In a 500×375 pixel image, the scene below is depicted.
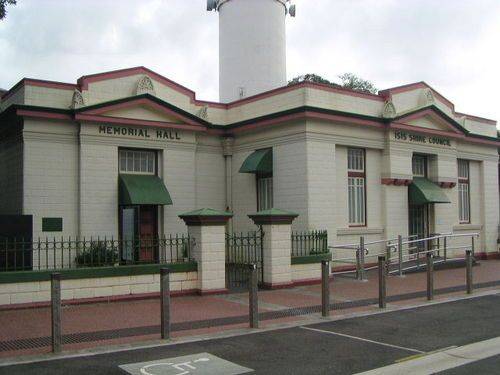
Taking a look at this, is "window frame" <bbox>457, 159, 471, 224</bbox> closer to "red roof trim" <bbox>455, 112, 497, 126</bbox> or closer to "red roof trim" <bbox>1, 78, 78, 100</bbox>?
"red roof trim" <bbox>455, 112, 497, 126</bbox>

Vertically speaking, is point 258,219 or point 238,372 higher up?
point 258,219

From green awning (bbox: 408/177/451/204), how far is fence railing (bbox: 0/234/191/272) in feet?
27.2

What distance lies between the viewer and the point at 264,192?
19.3 m

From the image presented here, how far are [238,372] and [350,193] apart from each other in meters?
12.4

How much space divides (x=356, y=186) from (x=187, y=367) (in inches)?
497

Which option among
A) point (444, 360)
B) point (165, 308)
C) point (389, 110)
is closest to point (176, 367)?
point (165, 308)

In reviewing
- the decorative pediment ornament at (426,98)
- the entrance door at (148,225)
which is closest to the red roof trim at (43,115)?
the entrance door at (148,225)

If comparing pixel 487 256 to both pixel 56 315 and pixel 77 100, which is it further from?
pixel 56 315

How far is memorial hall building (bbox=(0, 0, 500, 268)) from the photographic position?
16.7 m

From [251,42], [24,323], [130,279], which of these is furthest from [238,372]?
[251,42]

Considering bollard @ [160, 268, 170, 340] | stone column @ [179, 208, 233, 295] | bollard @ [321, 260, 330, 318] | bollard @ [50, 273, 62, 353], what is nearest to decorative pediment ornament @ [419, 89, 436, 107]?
stone column @ [179, 208, 233, 295]

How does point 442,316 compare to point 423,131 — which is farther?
point 423,131

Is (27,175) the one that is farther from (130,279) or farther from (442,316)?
(442,316)

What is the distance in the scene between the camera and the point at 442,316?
35.4ft
